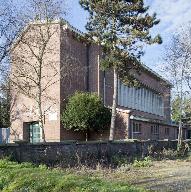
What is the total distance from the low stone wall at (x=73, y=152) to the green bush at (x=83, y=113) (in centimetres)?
635

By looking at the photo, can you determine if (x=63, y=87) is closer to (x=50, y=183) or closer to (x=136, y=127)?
(x=136, y=127)

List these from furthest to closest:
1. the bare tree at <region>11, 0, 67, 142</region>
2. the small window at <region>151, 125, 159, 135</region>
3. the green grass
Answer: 1. the small window at <region>151, 125, 159, 135</region>
2. the bare tree at <region>11, 0, 67, 142</region>
3. the green grass

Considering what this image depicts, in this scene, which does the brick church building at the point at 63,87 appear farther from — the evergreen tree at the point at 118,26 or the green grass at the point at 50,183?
the green grass at the point at 50,183

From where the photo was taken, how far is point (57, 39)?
119ft

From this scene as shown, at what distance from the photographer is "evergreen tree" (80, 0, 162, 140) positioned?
114 ft

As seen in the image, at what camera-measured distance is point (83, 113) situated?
121 feet

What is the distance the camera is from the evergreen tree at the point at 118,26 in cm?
3472

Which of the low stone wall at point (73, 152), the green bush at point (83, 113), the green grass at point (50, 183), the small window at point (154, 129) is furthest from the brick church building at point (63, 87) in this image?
the green grass at point (50, 183)

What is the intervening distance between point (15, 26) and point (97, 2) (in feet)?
32.2

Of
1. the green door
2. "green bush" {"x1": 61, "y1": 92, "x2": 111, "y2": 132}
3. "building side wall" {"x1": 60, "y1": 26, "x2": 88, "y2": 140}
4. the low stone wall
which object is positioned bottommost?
the low stone wall

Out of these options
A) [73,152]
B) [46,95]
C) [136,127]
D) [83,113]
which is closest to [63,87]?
[46,95]

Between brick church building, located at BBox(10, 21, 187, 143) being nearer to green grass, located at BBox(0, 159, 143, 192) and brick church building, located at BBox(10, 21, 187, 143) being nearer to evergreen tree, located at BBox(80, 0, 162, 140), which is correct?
evergreen tree, located at BBox(80, 0, 162, 140)

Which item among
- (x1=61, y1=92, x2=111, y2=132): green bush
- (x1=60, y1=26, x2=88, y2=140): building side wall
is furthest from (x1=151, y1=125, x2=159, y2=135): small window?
(x1=61, y1=92, x2=111, y2=132): green bush

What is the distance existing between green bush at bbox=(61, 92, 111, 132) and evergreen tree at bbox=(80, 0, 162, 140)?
205 cm
